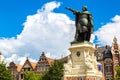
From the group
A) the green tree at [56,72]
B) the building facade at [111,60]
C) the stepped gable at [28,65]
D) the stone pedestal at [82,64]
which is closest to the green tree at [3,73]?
the green tree at [56,72]

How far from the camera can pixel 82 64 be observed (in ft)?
79.9

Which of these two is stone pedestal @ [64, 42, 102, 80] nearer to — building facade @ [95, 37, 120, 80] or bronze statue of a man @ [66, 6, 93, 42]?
bronze statue of a man @ [66, 6, 93, 42]

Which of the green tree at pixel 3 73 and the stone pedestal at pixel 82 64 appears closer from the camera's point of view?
the stone pedestal at pixel 82 64

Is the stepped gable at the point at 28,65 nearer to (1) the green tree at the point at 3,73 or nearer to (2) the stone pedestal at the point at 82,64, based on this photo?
(1) the green tree at the point at 3,73

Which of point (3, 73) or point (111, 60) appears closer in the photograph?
point (3, 73)

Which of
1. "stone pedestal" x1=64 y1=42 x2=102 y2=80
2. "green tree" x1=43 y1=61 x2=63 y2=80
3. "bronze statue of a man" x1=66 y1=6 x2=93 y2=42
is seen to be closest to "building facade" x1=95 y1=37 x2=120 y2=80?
"green tree" x1=43 y1=61 x2=63 y2=80

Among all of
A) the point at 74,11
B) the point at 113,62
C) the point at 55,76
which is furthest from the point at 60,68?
the point at 74,11

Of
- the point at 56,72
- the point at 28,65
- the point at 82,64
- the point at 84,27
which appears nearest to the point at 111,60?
the point at 56,72

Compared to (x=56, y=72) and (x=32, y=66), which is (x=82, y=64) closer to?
(x=56, y=72)

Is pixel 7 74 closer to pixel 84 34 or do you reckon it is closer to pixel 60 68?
pixel 60 68

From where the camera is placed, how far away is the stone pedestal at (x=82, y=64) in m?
23.4

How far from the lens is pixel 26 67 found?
75750mm

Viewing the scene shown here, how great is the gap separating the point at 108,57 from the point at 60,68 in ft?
55.9

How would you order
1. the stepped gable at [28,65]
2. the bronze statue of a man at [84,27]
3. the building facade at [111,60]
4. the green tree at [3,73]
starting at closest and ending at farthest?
the bronze statue of a man at [84,27] → the green tree at [3,73] → the building facade at [111,60] → the stepped gable at [28,65]
